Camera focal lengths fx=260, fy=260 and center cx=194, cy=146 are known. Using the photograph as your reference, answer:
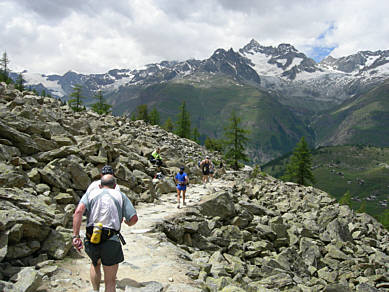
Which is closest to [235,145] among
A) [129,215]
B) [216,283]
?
[216,283]

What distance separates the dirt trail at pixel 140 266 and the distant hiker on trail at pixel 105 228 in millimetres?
1632

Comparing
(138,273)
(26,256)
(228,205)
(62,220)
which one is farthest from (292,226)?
(26,256)

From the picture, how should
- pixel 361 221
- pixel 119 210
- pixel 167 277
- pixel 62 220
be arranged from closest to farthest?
1. pixel 119 210
2. pixel 167 277
3. pixel 62 220
4. pixel 361 221

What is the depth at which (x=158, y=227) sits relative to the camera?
14.7 metres

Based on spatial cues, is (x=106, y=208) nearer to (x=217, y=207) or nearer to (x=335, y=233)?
(x=217, y=207)

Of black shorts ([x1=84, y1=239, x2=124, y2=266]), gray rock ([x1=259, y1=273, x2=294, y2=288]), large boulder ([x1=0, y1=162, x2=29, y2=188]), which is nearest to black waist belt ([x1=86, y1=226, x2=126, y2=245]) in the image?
black shorts ([x1=84, y1=239, x2=124, y2=266])

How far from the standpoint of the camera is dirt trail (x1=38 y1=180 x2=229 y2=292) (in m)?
8.42

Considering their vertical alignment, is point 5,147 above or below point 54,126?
below

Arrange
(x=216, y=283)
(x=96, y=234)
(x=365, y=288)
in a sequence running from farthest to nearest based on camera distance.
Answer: (x=365, y=288) < (x=216, y=283) < (x=96, y=234)

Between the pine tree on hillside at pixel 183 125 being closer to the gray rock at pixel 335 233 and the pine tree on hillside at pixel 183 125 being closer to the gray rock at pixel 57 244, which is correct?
the gray rock at pixel 335 233

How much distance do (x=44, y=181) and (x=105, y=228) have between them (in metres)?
9.85

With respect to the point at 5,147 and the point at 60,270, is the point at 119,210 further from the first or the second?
the point at 5,147

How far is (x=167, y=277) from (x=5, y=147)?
11.5m

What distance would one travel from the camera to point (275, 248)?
62.5 ft
